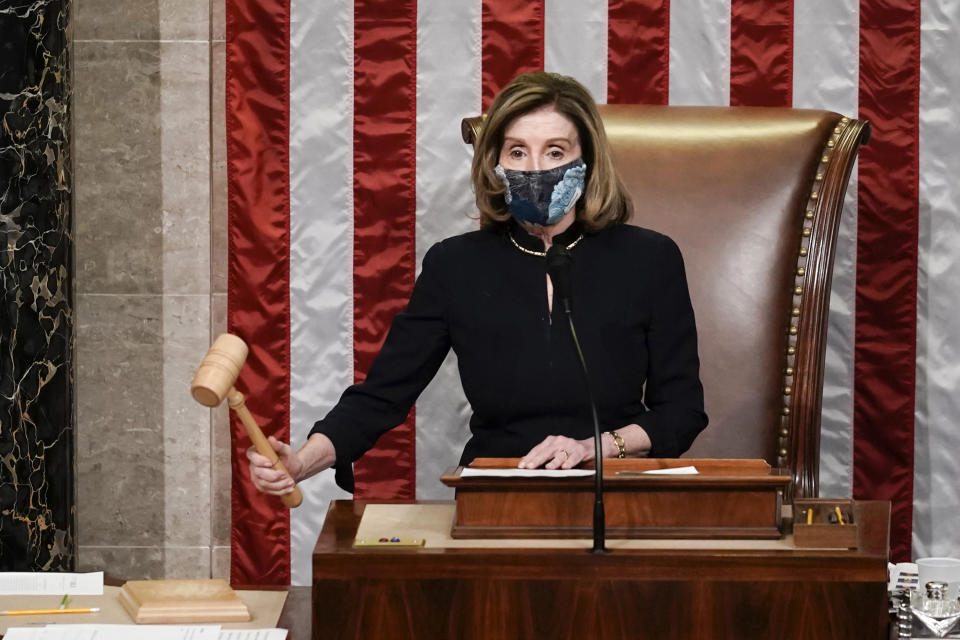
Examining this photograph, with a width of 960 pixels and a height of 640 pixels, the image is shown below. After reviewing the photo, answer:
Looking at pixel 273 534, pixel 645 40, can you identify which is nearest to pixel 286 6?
pixel 645 40

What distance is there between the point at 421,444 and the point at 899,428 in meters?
1.30

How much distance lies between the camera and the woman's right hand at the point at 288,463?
1.83m

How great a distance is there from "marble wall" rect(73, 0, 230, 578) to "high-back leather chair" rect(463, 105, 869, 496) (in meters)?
0.90

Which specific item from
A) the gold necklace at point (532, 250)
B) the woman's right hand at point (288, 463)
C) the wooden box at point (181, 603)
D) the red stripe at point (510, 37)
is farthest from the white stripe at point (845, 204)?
the wooden box at point (181, 603)

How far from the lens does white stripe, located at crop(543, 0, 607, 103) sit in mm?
3371

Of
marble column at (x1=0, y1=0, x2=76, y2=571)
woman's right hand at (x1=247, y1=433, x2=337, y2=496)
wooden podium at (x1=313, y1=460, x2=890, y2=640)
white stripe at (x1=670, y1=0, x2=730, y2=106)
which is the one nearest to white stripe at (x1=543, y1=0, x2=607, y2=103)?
white stripe at (x1=670, y1=0, x2=730, y2=106)

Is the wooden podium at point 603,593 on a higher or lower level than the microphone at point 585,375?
lower

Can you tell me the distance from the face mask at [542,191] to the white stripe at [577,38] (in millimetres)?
1011

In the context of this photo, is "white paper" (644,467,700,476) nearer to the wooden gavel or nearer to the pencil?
the pencil

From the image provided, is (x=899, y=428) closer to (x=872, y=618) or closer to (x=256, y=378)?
(x=256, y=378)

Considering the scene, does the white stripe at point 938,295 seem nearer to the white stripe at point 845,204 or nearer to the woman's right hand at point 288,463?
the white stripe at point 845,204

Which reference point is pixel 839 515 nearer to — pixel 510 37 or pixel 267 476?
pixel 267 476

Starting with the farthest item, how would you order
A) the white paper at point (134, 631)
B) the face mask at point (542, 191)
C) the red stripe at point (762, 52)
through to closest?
the red stripe at point (762, 52)
the face mask at point (542, 191)
the white paper at point (134, 631)

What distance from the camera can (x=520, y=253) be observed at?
256 cm
